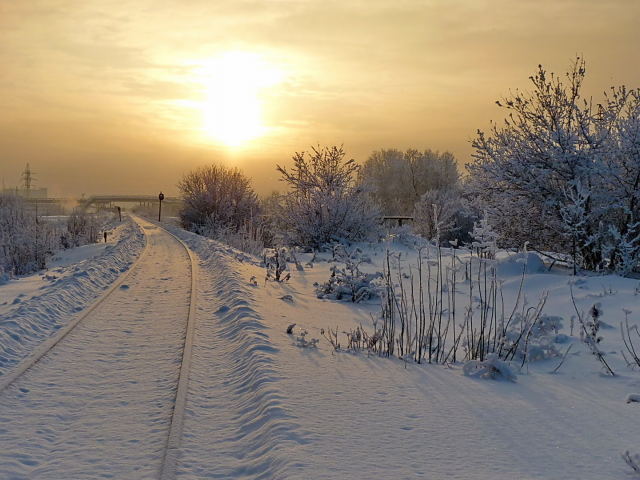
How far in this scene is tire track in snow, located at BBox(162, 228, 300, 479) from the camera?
4.24 metres

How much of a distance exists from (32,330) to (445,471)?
6.94 metres

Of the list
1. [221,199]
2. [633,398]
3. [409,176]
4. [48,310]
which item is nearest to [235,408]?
[633,398]

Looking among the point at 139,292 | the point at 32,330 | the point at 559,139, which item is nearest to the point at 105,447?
the point at 32,330

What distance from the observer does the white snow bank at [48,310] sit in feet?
24.7

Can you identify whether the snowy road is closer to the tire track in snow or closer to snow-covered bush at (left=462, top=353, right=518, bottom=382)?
the tire track in snow

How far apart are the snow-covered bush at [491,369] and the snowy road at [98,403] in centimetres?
330

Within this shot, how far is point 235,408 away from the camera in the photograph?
544 centimetres

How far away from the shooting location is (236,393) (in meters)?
5.88

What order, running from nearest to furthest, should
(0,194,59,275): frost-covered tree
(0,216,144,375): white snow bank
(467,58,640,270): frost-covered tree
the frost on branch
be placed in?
the frost on branch < (0,216,144,375): white snow bank < (467,58,640,270): frost-covered tree < (0,194,59,275): frost-covered tree

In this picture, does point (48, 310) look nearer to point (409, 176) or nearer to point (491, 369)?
point (491, 369)

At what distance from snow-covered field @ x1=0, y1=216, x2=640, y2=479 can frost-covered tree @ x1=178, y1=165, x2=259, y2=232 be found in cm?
3091

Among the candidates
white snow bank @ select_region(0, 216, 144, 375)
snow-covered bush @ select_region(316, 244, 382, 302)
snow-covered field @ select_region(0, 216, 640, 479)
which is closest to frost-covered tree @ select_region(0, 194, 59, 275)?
white snow bank @ select_region(0, 216, 144, 375)

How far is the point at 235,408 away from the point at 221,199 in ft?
119

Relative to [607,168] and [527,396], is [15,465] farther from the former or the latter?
[607,168]
